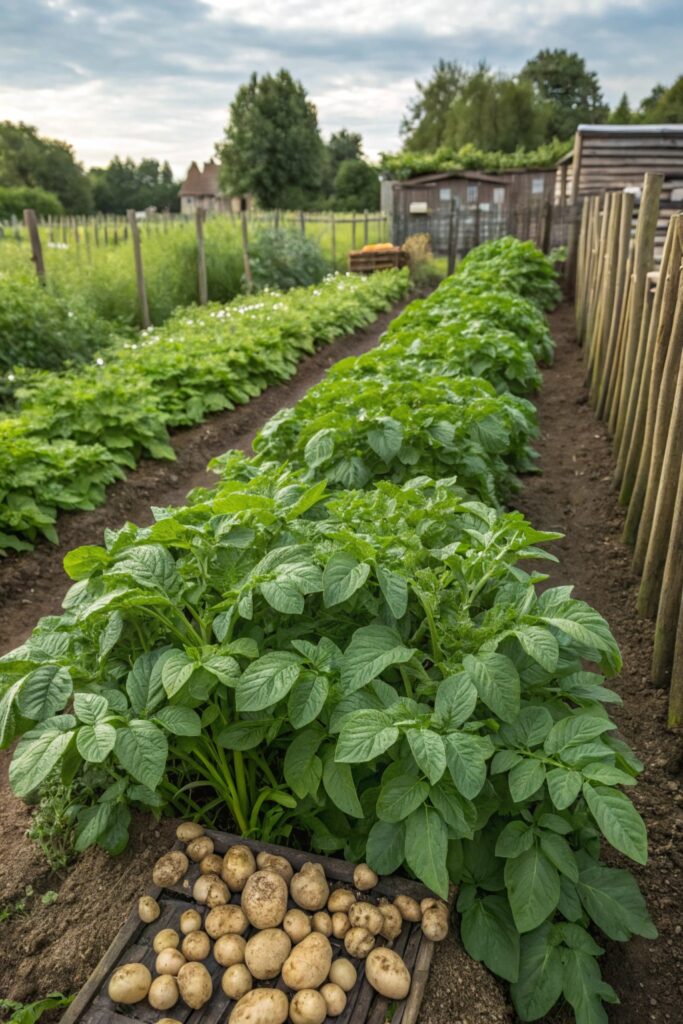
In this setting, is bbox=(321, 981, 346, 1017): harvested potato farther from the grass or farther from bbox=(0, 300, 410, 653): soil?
the grass

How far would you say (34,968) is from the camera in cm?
218

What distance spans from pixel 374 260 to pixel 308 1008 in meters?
20.0

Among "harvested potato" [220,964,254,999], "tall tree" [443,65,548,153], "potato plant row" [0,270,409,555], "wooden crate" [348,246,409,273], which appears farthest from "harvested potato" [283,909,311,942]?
"tall tree" [443,65,548,153]

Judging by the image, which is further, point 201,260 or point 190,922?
point 201,260

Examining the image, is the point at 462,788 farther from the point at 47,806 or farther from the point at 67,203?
the point at 67,203

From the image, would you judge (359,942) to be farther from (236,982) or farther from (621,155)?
(621,155)

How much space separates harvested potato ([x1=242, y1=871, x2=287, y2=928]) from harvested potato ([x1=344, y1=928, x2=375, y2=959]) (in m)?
0.18

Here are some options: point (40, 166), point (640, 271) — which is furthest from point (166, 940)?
point (40, 166)

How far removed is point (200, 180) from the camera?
249 ft

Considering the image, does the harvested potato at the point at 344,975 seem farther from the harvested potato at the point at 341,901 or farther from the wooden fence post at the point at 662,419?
the wooden fence post at the point at 662,419

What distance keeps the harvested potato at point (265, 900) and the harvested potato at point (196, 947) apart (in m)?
0.12

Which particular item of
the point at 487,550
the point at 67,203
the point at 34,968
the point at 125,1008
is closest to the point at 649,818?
the point at 487,550

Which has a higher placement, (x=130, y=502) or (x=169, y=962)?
(x=169, y=962)

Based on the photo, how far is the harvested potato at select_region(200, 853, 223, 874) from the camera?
2117 mm
